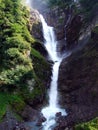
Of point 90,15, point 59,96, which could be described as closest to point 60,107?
point 59,96

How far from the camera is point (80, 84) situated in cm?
4872

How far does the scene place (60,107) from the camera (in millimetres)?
46875

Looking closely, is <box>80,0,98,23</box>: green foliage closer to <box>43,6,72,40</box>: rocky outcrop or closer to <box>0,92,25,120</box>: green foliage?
<box>43,6,72,40</box>: rocky outcrop

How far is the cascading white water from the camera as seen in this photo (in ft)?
144

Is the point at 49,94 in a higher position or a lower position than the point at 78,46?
lower

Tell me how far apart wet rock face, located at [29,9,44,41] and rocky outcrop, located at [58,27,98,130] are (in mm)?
12387

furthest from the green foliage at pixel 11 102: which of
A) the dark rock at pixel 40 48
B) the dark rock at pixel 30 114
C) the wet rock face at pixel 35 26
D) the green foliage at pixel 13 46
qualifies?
the wet rock face at pixel 35 26

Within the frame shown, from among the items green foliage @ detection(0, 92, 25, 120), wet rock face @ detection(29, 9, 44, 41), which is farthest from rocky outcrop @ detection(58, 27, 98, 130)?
wet rock face @ detection(29, 9, 44, 41)

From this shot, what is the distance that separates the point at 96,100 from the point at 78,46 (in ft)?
62.8

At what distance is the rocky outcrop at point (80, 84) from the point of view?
41.9m

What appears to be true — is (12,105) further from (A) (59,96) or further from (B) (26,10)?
(B) (26,10)

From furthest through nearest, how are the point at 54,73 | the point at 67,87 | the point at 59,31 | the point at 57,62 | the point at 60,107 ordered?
1. the point at 59,31
2. the point at 57,62
3. the point at 54,73
4. the point at 67,87
5. the point at 60,107

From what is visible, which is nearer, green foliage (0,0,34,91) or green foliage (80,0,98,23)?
green foliage (0,0,34,91)

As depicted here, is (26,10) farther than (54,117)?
Yes
